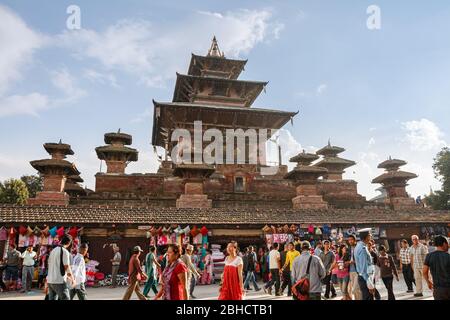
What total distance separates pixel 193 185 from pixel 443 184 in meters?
25.8

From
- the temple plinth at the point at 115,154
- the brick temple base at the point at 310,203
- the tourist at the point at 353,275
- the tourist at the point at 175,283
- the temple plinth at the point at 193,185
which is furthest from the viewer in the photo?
the temple plinth at the point at 115,154

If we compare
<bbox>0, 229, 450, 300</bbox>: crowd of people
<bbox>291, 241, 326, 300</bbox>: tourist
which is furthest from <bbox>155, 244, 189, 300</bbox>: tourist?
<bbox>291, 241, 326, 300</bbox>: tourist

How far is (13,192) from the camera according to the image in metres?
35.3

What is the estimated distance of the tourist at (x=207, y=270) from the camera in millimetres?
14914

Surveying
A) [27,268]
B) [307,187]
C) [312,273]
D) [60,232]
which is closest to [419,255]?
[312,273]

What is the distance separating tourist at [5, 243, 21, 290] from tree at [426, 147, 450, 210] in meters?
33.9

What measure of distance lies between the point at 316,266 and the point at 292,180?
19.4 m

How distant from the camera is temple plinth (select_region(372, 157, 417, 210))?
24438mm

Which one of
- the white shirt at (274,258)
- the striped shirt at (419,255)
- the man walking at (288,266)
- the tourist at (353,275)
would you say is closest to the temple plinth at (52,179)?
the white shirt at (274,258)

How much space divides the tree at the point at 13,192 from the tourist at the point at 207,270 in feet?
91.6

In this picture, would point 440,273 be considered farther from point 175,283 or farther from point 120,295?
point 120,295

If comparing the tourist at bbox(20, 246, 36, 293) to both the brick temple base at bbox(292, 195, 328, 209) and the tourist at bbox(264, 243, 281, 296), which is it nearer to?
the tourist at bbox(264, 243, 281, 296)

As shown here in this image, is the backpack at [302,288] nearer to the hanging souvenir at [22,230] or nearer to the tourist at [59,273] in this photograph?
the tourist at [59,273]
